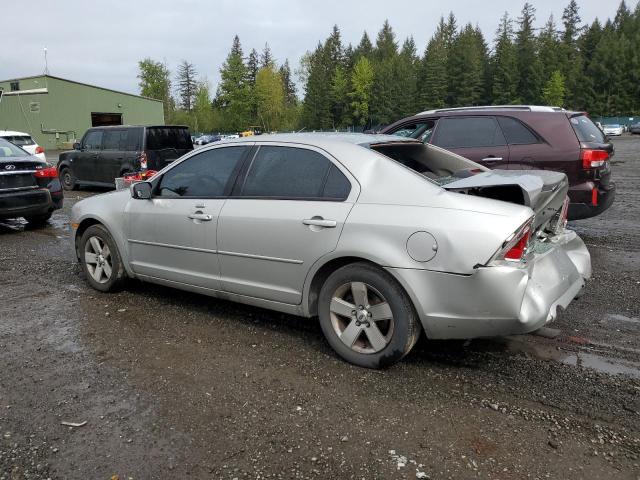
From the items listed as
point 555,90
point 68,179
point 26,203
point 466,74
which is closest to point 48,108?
point 68,179

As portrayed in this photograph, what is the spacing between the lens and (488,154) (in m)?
7.14

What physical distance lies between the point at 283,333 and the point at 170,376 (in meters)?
1.05

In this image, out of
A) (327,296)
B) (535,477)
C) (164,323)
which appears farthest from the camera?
(164,323)

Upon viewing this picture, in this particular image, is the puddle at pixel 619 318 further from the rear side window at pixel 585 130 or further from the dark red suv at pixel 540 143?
the rear side window at pixel 585 130

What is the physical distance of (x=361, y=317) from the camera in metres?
3.51

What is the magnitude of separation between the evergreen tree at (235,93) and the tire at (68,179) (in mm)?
78310

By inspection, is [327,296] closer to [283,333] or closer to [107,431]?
[283,333]

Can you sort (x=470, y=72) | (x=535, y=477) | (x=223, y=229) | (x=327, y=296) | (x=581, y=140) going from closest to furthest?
(x=535, y=477) < (x=327, y=296) < (x=223, y=229) < (x=581, y=140) < (x=470, y=72)

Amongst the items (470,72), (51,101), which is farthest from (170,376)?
(470,72)

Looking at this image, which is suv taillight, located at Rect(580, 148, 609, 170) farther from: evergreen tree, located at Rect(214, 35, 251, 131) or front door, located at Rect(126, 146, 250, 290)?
evergreen tree, located at Rect(214, 35, 251, 131)

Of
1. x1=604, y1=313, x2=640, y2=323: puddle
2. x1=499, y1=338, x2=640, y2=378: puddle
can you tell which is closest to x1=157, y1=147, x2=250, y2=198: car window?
x1=499, y1=338, x2=640, y2=378: puddle

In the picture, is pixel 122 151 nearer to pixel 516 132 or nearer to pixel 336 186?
pixel 516 132

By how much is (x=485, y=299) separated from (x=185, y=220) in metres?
2.60

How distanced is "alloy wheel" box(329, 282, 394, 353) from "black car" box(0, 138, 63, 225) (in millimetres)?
7086
